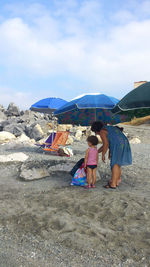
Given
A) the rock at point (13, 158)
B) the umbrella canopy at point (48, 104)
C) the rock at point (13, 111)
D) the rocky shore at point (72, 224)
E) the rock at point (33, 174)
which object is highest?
the rock at point (13, 111)

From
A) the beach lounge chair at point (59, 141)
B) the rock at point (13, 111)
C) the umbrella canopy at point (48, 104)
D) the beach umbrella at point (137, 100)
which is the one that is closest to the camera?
the beach umbrella at point (137, 100)

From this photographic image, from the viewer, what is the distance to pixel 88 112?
784 centimetres

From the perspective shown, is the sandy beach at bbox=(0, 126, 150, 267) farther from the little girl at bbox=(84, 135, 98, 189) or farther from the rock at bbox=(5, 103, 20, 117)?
the rock at bbox=(5, 103, 20, 117)

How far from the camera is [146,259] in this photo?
7.91 ft

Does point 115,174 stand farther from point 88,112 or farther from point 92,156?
point 88,112

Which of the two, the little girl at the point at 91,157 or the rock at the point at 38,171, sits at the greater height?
the little girl at the point at 91,157

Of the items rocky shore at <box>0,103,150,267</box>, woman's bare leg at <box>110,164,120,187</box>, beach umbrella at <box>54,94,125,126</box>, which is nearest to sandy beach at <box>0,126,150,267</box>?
rocky shore at <box>0,103,150,267</box>

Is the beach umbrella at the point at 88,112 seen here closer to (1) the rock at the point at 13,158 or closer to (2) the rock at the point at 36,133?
(1) the rock at the point at 13,158

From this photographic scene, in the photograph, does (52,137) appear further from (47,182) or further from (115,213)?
(115,213)

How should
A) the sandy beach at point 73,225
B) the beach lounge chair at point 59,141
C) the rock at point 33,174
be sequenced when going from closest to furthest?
the sandy beach at point 73,225 → the rock at point 33,174 → the beach lounge chair at point 59,141

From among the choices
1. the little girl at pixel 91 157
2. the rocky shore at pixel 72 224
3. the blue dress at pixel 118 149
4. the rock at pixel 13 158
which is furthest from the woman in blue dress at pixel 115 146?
the rock at pixel 13 158

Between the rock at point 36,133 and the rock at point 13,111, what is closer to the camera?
the rock at point 36,133

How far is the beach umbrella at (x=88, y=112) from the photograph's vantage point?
621 centimetres

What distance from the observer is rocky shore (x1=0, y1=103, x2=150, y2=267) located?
245 cm
